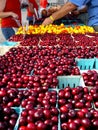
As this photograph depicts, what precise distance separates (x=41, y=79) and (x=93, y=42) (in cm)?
235

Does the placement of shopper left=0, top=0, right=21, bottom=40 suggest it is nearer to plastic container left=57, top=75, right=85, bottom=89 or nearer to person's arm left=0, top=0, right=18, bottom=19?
person's arm left=0, top=0, right=18, bottom=19

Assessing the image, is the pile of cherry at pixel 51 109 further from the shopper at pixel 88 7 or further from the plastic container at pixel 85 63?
the shopper at pixel 88 7

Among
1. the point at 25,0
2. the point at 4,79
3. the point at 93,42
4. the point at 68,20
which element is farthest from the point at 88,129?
the point at 68,20

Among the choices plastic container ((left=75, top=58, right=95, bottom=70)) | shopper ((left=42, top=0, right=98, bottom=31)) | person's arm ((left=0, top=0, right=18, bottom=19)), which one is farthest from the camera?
person's arm ((left=0, top=0, right=18, bottom=19))

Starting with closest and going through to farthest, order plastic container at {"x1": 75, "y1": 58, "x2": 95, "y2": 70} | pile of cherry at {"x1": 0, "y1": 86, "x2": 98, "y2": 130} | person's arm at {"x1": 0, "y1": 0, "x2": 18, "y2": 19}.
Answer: pile of cherry at {"x1": 0, "y1": 86, "x2": 98, "y2": 130}
plastic container at {"x1": 75, "y1": 58, "x2": 95, "y2": 70}
person's arm at {"x1": 0, "y1": 0, "x2": 18, "y2": 19}

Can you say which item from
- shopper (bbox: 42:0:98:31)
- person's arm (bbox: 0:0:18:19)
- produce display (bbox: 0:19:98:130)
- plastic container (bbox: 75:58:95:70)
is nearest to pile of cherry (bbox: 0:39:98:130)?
produce display (bbox: 0:19:98:130)

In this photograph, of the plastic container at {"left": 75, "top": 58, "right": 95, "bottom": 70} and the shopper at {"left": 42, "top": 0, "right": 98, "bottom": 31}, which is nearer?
the plastic container at {"left": 75, "top": 58, "right": 95, "bottom": 70}

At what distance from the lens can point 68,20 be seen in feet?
30.1

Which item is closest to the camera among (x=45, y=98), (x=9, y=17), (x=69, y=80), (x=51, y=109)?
(x=51, y=109)

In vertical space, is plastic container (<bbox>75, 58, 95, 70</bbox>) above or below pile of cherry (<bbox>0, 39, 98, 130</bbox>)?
below

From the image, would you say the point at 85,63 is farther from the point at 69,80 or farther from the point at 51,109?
the point at 51,109

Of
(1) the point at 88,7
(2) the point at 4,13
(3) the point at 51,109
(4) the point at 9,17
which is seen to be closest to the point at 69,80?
(3) the point at 51,109

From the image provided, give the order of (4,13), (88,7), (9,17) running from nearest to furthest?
(88,7) < (4,13) < (9,17)

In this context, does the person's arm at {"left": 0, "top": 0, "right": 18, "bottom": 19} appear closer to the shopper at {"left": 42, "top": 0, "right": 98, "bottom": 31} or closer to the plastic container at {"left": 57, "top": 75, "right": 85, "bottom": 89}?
the shopper at {"left": 42, "top": 0, "right": 98, "bottom": 31}
